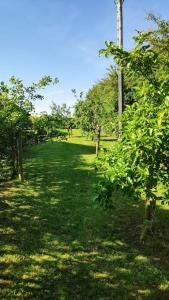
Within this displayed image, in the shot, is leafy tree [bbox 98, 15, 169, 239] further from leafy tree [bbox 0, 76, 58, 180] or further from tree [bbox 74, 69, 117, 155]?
tree [bbox 74, 69, 117, 155]

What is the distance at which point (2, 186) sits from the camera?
66.4ft

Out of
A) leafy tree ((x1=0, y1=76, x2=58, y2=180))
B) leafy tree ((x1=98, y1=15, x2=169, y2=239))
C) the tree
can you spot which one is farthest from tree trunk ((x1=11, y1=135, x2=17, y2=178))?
the tree

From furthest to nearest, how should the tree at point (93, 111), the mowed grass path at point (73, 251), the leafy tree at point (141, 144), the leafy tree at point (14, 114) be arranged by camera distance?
the tree at point (93, 111)
the leafy tree at point (14, 114)
the mowed grass path at point (73, 251)
the leafy tree at point (141, 144)

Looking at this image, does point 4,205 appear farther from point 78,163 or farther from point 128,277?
point 78,163

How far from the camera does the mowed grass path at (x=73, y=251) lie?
367 inches

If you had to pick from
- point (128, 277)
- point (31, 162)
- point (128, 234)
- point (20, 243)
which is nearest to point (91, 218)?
point (128, 234)

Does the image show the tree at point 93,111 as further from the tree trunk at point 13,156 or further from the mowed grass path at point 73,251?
the mowed grass path at point 73,251

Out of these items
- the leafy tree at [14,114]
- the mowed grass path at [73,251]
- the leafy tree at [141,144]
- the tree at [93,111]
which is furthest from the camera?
the tree at [93,111]

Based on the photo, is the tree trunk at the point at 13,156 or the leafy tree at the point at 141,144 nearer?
the leafy tree at the point at 141,144

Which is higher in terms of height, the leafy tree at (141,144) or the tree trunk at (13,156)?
the leafy tree at (141,144)

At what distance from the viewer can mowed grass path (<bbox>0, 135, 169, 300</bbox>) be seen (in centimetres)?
932

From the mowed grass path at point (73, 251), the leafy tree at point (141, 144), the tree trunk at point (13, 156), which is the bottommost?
the mowed grass path at point (73, 251)

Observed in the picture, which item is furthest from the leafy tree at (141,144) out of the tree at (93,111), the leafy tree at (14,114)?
the tree at (93,111)

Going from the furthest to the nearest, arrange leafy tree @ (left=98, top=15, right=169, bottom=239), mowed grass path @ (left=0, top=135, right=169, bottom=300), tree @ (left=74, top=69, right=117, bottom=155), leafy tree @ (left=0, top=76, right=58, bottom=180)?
1. tree @ (left=74, top=69, right=117, bottom=155)
2. leafy tree @ (left=0, top=76, right=58, bottom=180)
3. mowed grass path @ (left=0, top=135, right=169, bottom=300)
4. leafy tree @ (left=98, top=15, right=169, bottom=239)
